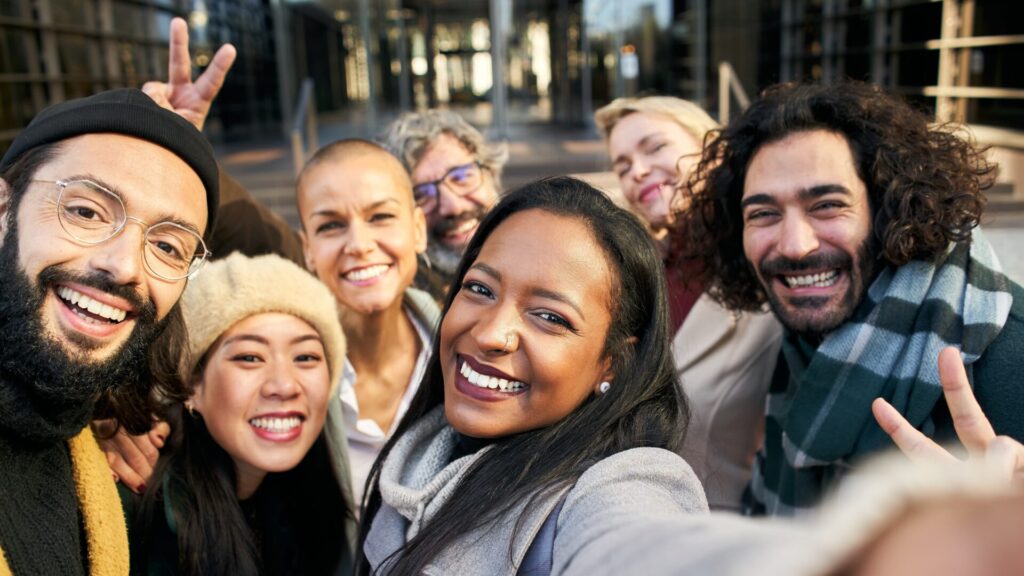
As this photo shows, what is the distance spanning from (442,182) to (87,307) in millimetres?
2182

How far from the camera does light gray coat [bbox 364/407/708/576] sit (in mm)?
1157

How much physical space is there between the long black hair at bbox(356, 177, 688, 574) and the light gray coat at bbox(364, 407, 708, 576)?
30 millimetres

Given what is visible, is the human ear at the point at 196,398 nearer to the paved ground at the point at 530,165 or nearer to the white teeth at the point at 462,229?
the white teeth at the point at 462,229

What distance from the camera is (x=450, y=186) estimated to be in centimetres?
365

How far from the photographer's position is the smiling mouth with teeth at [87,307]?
5.21 feet

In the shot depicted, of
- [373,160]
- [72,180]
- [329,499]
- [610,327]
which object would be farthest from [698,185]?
[72,180]

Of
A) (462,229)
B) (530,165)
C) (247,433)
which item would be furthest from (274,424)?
(530,165)

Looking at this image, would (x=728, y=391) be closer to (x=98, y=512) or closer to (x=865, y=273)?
(x=865, y=273)

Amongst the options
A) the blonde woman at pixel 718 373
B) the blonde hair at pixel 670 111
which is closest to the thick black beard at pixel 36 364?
the blonde woman at pixel 718 373

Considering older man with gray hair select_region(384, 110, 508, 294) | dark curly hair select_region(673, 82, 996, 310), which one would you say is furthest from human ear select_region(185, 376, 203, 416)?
dark curly hair select_region(673, 82, 996, 310)

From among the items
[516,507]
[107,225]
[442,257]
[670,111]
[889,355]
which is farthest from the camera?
[442,257]

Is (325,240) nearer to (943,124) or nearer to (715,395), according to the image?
(715,395)

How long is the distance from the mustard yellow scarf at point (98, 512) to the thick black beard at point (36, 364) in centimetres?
15

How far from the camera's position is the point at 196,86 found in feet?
8.34
